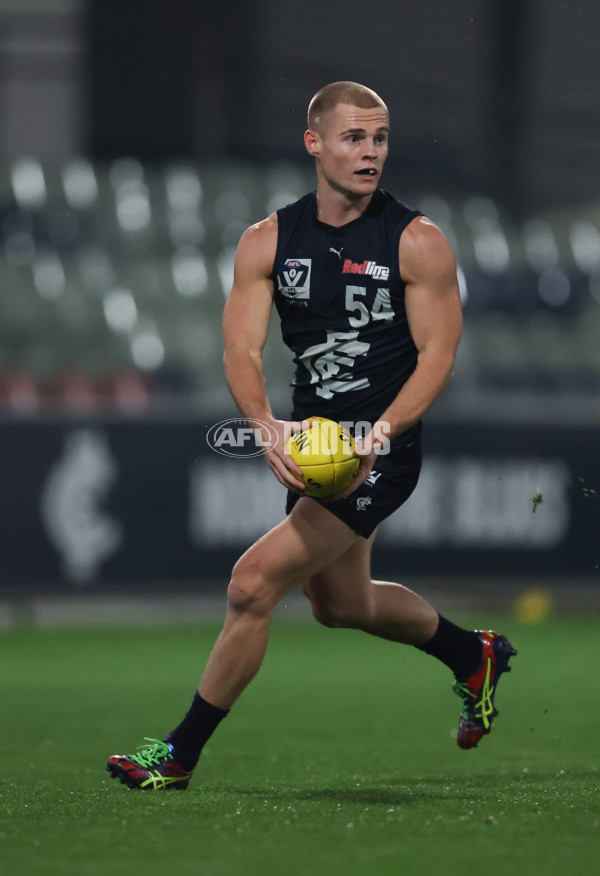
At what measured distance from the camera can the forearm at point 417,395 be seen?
4781 millimetres

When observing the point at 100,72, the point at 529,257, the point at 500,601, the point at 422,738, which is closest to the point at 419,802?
the point at 422,738

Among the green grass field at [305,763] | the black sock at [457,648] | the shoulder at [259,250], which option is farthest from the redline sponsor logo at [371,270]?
the green grass field at [305,763]

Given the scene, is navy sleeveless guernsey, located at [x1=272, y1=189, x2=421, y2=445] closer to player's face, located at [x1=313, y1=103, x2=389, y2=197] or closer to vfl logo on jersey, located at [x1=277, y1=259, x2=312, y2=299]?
vfl logo on jersey, located at [x1=277, y1=259, x2=312, y2=299]

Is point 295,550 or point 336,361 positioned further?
point 336,361

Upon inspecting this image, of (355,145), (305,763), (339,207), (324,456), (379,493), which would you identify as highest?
(355,145)

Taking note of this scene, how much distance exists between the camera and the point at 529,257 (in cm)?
1386

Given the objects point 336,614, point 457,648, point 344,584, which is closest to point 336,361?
point 344,584

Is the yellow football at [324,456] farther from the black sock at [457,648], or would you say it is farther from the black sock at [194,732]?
the black sock at [457,648]

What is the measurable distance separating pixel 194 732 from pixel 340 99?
2.11 metres

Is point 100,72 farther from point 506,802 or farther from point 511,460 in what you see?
point 506,802

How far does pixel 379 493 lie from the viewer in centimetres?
494

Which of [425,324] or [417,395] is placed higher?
[425,324]

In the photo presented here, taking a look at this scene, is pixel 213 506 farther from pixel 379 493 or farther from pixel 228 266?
pixel 379 493

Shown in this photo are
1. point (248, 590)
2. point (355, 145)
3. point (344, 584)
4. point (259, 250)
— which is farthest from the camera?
point (344, 584)
